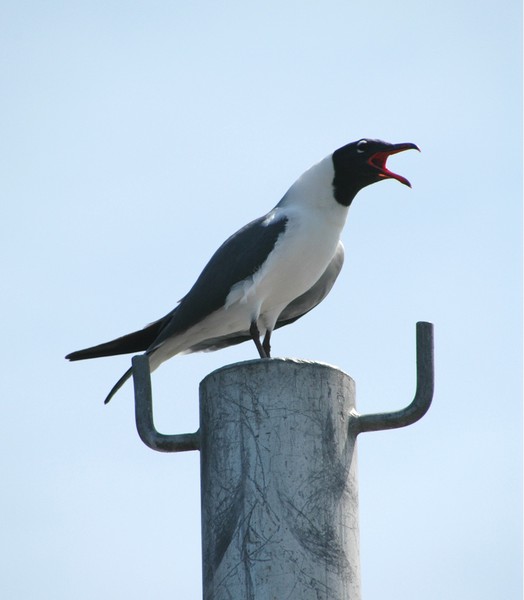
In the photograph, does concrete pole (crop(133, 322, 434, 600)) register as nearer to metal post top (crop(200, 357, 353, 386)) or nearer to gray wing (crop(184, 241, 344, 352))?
metal post top (crop(200, 357, 353, 386))

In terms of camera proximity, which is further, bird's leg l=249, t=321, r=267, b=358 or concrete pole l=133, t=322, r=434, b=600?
bird's leg l=249, t=321, r=267, b=358

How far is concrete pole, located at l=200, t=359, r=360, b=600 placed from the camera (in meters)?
4.30

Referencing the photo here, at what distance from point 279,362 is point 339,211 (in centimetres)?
340

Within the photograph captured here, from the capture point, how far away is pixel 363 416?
15.5 feet

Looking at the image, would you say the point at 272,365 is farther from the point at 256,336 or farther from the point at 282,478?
the point at 256,336

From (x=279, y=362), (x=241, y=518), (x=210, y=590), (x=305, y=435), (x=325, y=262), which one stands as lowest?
(x=210, y=590)

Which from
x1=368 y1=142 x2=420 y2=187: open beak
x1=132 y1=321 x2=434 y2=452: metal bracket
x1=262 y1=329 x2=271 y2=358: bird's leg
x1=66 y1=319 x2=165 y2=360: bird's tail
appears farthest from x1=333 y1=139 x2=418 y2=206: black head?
x1=132 y1=321 x2=434 y2=452: metal bracket

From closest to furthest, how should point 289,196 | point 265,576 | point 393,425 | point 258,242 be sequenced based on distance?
point 265,576
point 393,425
point 258,242
point 289,196

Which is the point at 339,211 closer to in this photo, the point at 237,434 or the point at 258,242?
the point at 258,242

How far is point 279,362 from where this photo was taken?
14.9ft

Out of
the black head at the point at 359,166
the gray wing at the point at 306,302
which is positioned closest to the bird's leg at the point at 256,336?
the gray wing at the point at 306,302

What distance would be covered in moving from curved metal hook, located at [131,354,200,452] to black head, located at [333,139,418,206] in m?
3.09

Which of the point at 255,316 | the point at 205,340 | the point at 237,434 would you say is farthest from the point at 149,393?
the point at 205,340

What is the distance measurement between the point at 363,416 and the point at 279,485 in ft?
1.76
